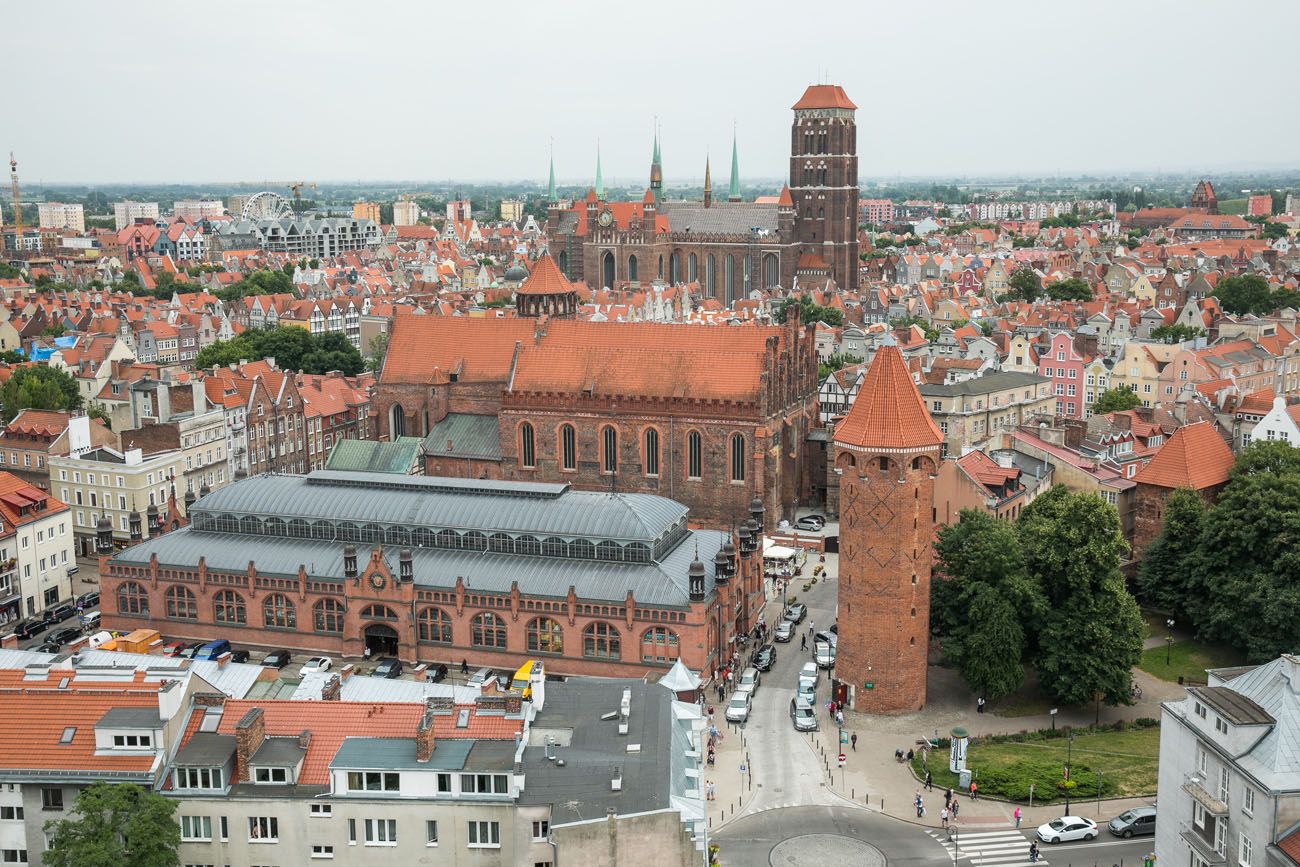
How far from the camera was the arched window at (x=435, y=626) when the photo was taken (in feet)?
250

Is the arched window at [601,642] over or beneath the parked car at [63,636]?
over

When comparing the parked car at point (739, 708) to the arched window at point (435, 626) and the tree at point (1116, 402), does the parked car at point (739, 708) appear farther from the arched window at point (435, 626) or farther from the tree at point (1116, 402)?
the tree at point (1116, 402)

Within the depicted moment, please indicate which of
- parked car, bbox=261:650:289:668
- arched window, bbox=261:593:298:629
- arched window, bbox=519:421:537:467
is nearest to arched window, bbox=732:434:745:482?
arched window, bbox=519:421:537:467

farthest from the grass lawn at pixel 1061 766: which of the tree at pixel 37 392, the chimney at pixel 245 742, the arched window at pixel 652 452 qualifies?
the tree at pixel 37 392

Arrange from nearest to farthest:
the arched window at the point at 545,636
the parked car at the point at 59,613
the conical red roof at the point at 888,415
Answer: the conical red roof at the point at 888,415 → the arched window at the point at 545,636 → the parked car at the point at 59,613

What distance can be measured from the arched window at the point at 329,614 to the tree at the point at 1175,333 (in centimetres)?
10566

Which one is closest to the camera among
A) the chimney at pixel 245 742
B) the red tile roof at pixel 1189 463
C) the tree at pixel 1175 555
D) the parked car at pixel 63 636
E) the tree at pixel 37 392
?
the chimney at pixel 245 742

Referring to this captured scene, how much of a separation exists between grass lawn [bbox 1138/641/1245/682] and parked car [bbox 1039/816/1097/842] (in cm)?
2125

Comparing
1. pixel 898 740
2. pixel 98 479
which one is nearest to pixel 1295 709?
pixel 898 740

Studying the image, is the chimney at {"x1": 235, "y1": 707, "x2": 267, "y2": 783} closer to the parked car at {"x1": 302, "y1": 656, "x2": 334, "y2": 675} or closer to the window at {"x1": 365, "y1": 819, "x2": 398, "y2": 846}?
the window at {"x1": 365, "y1": 819, "x2": 398, "y2": 846}

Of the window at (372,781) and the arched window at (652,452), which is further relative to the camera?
the arched window at (652,452)

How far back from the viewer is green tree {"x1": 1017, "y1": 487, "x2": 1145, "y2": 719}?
2744 inches

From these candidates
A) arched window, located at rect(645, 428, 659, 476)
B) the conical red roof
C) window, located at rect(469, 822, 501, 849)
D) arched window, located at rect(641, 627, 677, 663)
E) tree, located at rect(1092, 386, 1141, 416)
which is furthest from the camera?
tree, located at rect(1092, 386, 1141, 416)

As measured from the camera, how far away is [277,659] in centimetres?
7638
